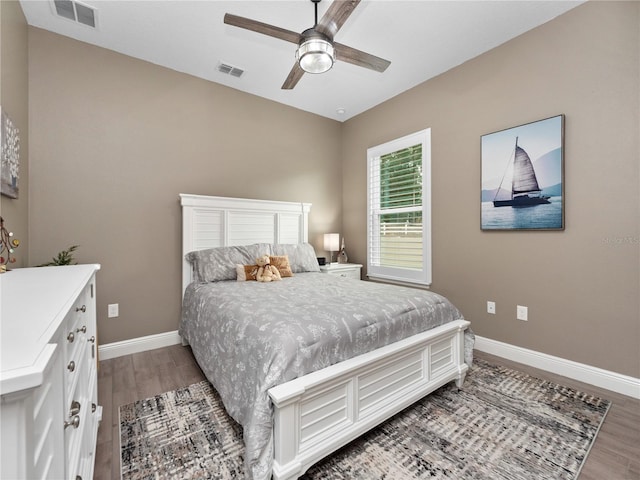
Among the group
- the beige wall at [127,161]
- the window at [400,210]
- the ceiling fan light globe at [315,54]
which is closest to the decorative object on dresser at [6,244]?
the beige wall at [127,161]

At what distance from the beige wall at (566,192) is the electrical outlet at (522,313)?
0.04 m

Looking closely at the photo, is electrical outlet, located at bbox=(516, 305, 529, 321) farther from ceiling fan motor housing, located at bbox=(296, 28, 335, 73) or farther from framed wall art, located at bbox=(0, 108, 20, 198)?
framed wall art, located at bbox=(0, 108, 20, 198)

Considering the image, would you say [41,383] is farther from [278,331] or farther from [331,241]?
[331,241]

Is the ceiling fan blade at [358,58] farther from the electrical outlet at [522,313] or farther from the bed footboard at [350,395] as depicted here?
the electrical outlet at [522,313]

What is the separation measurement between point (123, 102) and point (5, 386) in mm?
3229

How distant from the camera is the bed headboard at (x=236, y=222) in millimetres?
3148

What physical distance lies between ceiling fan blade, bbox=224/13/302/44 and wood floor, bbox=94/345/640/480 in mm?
2590

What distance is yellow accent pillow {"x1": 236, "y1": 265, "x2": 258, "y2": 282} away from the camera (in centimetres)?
289

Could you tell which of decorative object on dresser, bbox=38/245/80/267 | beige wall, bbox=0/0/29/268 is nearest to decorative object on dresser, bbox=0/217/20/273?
beige wall, bbox=0/0/29/268

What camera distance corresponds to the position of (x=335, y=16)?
6.02ft

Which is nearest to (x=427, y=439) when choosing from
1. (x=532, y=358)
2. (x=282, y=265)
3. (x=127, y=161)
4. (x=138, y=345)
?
(x=532, y=358)

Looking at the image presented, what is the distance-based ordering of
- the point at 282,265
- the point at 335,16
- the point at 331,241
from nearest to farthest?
the point at 335,16
the point at 282,265
the point at 331,241

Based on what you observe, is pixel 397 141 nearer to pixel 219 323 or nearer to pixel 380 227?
pixel 380 227

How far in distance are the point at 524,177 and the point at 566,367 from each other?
1.61 metres
